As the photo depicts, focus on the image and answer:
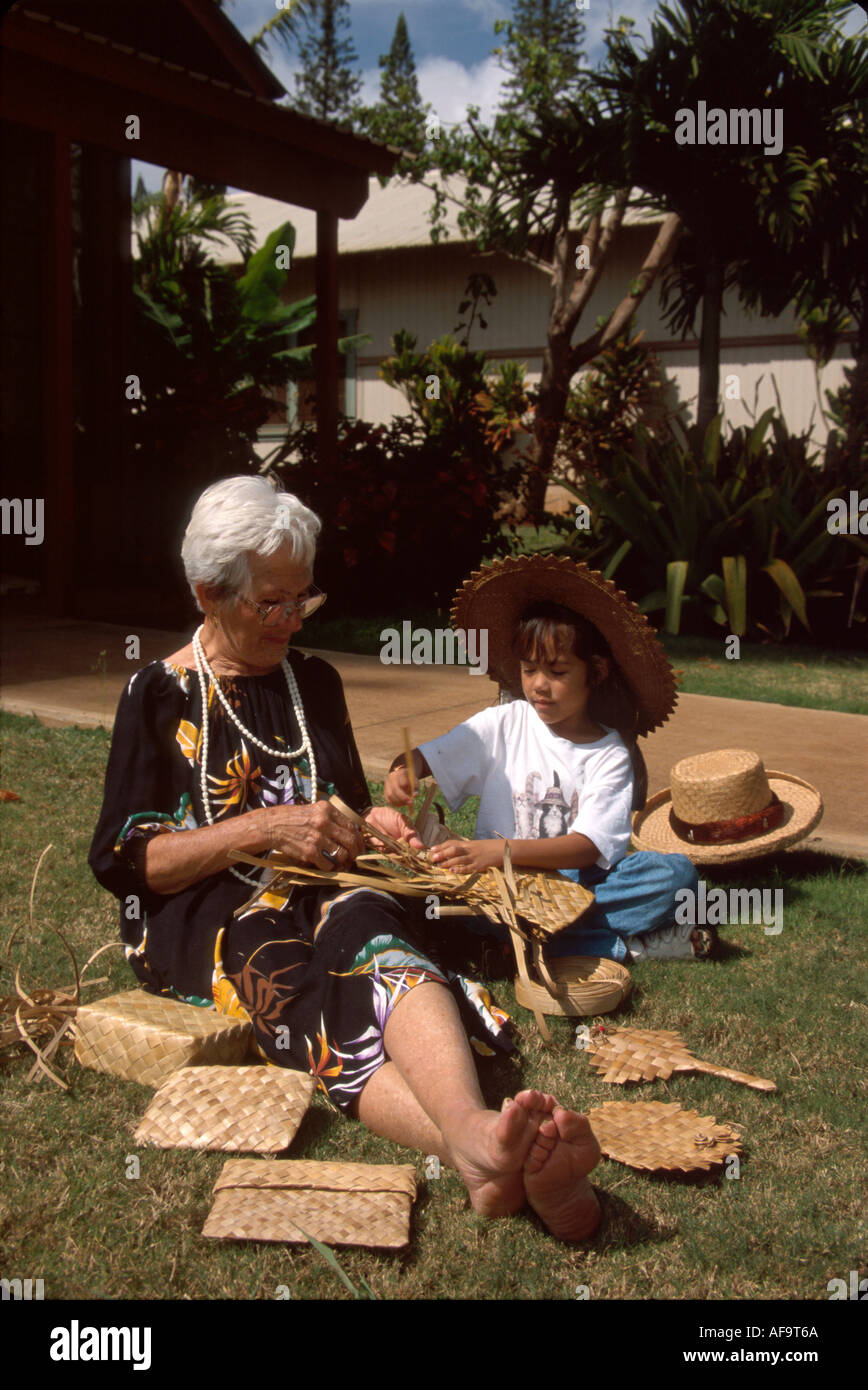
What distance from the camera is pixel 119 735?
3.11 meters

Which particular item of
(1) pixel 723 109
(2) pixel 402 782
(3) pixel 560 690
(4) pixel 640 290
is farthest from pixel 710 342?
(2) pixel 402 782

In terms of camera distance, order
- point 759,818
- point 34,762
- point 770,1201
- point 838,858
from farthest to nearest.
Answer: point 34,762 < point 838,858 < point 759,818 < point 770,1201

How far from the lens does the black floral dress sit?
283 cm

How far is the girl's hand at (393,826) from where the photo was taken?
10.9 feet

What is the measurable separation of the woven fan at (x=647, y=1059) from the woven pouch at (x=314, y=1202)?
0.68 metres

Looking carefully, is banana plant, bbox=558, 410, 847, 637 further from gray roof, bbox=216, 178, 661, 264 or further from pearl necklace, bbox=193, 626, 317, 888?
gray roof, bbox=216, 178, 661, 264

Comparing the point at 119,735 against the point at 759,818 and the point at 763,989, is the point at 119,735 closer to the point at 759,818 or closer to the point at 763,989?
the point at 763,989

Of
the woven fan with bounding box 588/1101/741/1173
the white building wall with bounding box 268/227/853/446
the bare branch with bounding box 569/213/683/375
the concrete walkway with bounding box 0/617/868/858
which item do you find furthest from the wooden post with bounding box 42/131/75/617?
the white building wall with bounding box 268/227/853/446

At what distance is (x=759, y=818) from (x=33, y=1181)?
8.71ft

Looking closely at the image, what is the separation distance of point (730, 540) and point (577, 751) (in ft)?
19.6

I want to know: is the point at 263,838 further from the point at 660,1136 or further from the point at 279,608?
the point at 660,1136

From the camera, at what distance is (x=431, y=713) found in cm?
643

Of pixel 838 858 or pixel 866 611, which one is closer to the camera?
pixel 838 858

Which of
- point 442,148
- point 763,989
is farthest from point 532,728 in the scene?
point 442,148
